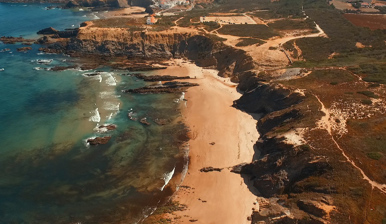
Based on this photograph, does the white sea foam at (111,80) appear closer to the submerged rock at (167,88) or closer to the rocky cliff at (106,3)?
the submerged rock at (167,88)

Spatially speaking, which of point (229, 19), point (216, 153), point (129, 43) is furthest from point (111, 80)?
point (229, 19)

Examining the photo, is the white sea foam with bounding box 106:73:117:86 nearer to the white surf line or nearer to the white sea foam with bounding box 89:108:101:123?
the white sea foam with bounding box 89:108:101:123

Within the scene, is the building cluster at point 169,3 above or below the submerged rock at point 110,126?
above

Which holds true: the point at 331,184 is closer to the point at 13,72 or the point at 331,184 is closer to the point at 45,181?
the point at 45,181

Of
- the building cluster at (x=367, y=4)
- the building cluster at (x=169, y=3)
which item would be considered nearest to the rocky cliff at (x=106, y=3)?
the building cluster at (x=169, y=3)

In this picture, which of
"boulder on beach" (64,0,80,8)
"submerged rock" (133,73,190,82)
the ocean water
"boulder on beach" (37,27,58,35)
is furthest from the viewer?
"boulder on beach" (64,0,80,8)

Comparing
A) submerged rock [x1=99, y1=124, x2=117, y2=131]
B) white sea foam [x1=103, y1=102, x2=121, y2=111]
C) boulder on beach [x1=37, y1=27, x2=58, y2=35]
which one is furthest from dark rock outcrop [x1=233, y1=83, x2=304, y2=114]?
boulder on beach [x1=37, y1=27, x2=58, y2=35]
